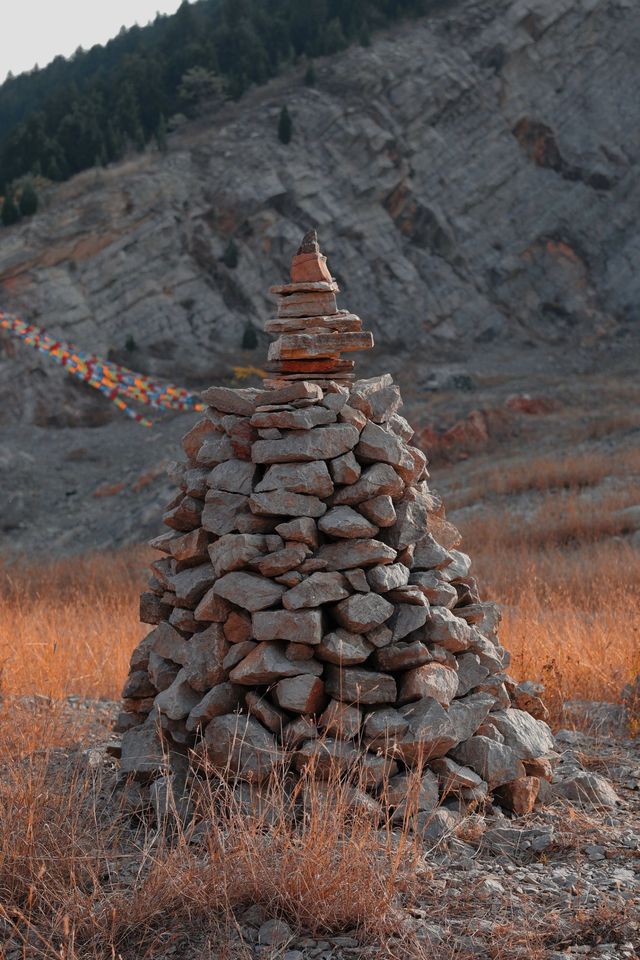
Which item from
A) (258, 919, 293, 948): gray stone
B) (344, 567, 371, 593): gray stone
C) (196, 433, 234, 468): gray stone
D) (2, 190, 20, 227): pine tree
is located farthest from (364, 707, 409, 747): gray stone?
(2, 190, 20, 227): pine tree

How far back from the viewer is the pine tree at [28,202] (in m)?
30.3

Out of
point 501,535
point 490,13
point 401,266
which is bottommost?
point 501,535

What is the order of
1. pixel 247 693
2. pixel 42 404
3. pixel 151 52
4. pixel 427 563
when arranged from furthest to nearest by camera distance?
pixel 151 52 → pixel 42 404 → pixel 427 563 → pixel 247 693

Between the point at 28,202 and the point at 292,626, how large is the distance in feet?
95.6

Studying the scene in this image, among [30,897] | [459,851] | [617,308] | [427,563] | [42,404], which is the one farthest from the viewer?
[617,308]

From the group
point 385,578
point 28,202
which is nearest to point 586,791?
point 385,578

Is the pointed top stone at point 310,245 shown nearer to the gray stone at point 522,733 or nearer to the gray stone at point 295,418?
the gray stone at point 295,418

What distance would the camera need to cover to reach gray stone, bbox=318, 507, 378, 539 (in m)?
4.72

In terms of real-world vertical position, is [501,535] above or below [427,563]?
below

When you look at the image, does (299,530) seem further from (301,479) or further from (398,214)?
(398,214)

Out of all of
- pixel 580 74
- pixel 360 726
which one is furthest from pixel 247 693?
pixel 580 74

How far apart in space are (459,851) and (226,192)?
30780 millimetres

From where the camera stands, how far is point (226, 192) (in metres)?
32.4

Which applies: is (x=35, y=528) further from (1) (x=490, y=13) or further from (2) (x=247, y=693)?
(1) (x=490, y=13)
